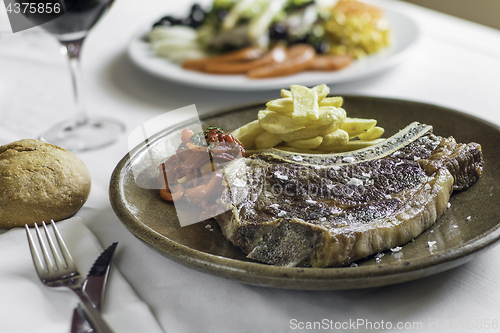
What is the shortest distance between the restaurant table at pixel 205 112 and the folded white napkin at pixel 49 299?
0.5 inches

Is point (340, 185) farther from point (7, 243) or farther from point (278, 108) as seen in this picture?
point (7, 243)

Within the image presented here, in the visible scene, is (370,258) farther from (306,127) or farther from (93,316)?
(93,316)

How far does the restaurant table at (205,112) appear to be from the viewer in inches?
60.9

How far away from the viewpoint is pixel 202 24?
4750 millimetres

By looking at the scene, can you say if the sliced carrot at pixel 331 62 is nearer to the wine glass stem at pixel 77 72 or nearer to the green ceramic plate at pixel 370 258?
the green ceramic plate at pixel 370 258

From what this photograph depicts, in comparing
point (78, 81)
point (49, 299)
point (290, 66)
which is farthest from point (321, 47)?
point (49, 299)

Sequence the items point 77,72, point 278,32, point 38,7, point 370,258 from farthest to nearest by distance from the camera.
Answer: point 278,32 → point 77,72 → point 38,7 → point 370,258

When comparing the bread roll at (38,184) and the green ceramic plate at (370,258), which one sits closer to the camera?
the green ceramic plate at (370,258)

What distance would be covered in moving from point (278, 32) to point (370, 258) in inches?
126

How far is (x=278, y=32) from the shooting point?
4.40 meters

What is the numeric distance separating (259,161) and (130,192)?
1.90 ft

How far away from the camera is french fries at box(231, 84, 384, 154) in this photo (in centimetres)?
215

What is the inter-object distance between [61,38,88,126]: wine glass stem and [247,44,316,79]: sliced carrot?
4.25ft

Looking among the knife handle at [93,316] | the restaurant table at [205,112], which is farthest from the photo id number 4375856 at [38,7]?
the knife handle at [93,316]
